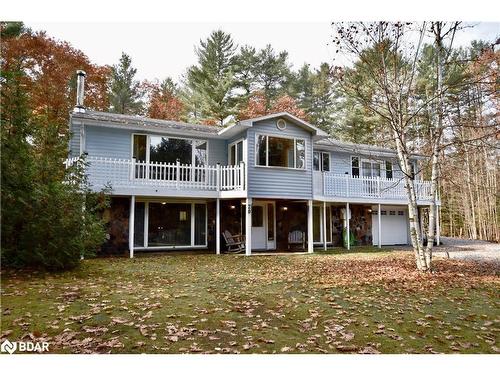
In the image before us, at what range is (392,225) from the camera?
18.1 meters

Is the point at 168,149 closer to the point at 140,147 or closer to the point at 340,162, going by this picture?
the point at 140,147

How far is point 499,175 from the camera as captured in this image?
2267 cm

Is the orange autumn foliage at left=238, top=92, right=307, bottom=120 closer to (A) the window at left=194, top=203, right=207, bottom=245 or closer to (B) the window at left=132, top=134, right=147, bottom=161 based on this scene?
(A) the window at left=194, top=203, right=207, bottom=245

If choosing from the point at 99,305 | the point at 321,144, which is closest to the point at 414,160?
the point at 321,144

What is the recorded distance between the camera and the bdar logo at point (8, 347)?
3603mm

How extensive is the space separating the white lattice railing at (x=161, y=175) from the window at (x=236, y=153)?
0.59 meters

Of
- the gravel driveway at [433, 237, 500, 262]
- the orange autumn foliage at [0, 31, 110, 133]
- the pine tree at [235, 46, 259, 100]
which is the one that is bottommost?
the gravel driveway at [433, 237, 500, 262]

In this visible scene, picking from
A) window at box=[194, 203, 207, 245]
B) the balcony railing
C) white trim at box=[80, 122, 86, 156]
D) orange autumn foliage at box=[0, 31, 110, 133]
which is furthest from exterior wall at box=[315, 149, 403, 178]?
orange autumn foliage at box=[0, 31, 110, 133]

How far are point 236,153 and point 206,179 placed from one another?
1.80 m

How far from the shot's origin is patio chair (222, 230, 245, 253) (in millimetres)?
13181

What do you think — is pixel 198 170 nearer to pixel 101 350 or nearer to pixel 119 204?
pixel 119 204

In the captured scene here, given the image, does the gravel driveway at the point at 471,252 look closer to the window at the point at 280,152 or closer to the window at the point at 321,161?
the window at the point at 321,161

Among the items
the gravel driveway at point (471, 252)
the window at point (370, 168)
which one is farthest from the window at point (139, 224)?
the window at point (370, 168)

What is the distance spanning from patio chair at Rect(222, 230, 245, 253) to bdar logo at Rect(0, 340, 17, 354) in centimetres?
962
